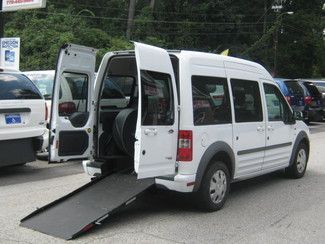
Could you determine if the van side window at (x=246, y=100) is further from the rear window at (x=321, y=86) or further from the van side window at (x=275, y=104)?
the rear window at (x=321, y=86)

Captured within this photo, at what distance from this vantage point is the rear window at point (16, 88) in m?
9.10

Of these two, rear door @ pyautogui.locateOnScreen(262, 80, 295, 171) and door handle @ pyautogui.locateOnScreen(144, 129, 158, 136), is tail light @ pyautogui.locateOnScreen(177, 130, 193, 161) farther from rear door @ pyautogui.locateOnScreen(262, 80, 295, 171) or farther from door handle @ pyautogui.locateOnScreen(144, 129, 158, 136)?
rear door @ pyautogui.locateOnScreen(262, 80, 295, 171)

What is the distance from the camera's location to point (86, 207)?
621 cm

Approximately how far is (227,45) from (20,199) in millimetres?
42975

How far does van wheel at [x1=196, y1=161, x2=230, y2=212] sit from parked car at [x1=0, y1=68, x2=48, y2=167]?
12.5ft

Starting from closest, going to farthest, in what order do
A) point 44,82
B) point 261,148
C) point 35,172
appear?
1. point 261,148
2. point 35,172
3. point 44,82

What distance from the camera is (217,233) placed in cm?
603

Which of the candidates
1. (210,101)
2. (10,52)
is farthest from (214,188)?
(10,52)

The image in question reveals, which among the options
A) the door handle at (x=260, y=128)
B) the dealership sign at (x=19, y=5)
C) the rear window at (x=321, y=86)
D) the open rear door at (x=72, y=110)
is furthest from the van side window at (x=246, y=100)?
the rear window at (x=321, y=86)

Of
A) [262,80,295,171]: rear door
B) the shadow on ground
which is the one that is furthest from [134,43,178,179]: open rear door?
the shadow on ground

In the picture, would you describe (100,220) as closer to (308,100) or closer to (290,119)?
(290,119)

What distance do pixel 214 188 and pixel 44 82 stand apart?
639cm

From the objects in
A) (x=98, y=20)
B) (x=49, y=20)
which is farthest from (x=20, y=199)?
(x=98, y=20)

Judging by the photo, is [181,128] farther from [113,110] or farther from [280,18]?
[280,18]
